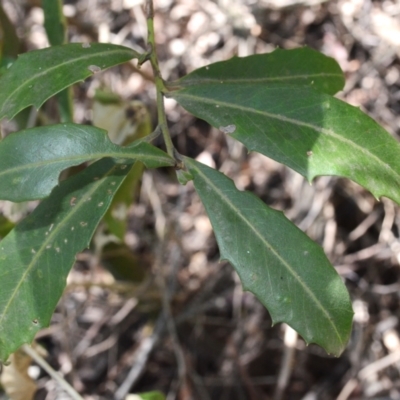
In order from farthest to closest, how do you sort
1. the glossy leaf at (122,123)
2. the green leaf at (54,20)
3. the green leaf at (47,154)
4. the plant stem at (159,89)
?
the glossy leaf at (122,123) < the green leaf at (54,20) < the plant stem at (159,89) < the green leaf at (47,154)

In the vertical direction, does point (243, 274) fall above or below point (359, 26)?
above

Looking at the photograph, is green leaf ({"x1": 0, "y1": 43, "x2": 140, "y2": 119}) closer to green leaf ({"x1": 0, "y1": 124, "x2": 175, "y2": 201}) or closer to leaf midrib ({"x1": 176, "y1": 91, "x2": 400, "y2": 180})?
green leaf ({"x1": 0, "y1": 124, "x2": 175, "y2": 201})

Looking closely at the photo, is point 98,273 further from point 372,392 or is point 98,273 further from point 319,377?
point 372,392

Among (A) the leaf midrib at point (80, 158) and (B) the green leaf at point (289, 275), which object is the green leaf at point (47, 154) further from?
(B) the green leaf at point (289, 275)

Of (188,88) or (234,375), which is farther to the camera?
(234,375)

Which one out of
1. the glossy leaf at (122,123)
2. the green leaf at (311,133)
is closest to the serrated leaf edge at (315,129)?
the green leaf at (311,133)

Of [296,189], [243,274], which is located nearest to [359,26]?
[296,189]

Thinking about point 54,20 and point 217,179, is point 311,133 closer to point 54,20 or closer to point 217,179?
point 217,179

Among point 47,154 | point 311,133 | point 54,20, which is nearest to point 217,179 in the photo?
point 311,133
